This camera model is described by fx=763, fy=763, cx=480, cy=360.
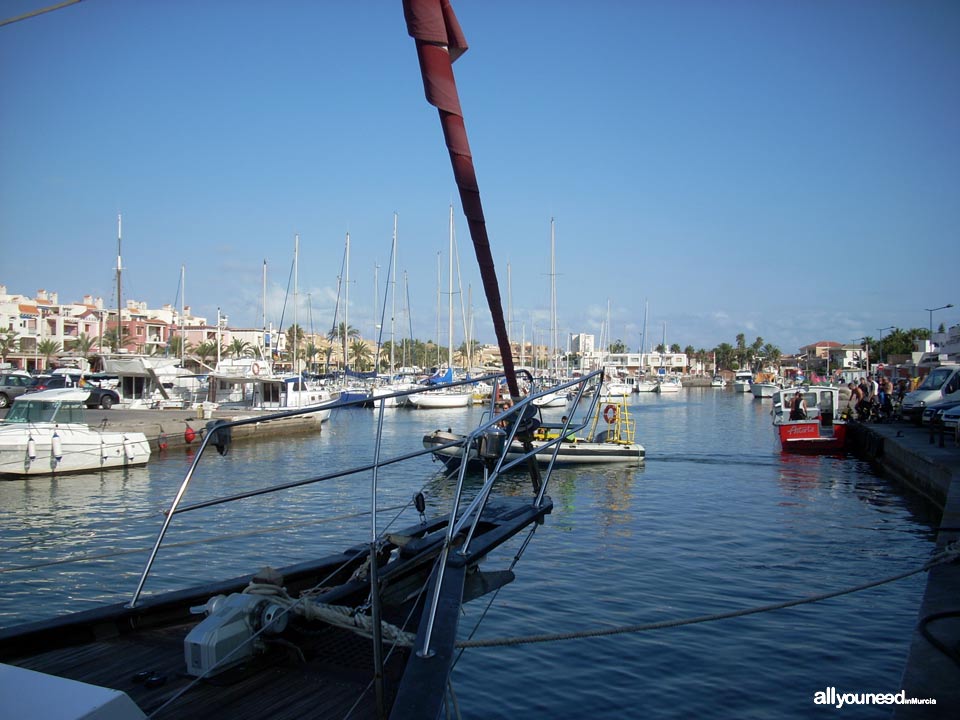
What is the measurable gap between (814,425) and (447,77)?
31225 millimetres

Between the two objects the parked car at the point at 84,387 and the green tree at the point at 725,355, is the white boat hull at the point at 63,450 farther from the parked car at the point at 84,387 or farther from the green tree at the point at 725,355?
the green tree at the point at 725,355

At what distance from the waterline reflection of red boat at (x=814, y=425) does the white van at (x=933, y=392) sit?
2.98 meters

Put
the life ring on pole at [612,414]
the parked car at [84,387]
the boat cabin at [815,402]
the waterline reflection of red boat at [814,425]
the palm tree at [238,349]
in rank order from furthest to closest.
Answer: the palm tree at [238,349] < the parked car at [84,387] < the boat cabin at [815,402] < the waterline reflection of red boat at [814,425] < the life ring on pole at [612,414]

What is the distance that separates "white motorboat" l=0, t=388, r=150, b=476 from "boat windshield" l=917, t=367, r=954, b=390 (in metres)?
33.2

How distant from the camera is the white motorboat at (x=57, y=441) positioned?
2431 cm

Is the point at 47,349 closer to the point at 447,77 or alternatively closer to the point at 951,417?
the point at 951,417

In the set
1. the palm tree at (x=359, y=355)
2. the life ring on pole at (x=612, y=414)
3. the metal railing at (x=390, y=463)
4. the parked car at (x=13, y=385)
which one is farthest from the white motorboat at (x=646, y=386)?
the metal railing at (x=390, y=463)

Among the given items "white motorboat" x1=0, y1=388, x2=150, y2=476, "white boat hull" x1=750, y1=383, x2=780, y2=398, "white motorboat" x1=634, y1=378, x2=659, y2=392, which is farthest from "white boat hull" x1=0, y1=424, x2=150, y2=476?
"white motorboat" x1=634, y1=378, x2=659, y2=392

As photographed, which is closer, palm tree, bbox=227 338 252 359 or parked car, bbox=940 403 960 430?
parked car, bbox=940 403 960 430

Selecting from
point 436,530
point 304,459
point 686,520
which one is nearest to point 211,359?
point 304,459

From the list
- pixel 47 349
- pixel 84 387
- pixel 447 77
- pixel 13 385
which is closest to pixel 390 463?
pixel 447 77

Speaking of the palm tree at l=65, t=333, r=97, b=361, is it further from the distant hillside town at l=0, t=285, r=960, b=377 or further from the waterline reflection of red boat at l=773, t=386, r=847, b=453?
the waterline reflection of red boat at l=773, t=386, r=847, b=453

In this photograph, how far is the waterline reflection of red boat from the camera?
3189cm

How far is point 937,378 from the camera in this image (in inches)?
1358
